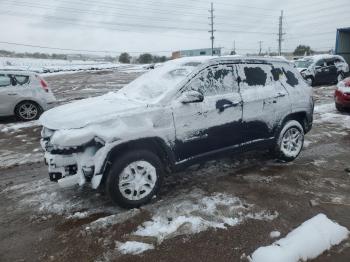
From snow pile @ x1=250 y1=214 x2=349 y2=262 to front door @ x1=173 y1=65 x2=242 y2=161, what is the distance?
157cm

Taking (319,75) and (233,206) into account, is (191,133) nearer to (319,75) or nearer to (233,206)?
(233,206)

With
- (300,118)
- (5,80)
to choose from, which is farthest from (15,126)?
(300,118)

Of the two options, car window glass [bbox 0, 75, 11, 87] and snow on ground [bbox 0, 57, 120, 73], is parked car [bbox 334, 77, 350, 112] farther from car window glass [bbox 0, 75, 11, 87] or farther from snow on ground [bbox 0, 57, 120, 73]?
snow on ground [bbox 0, 57, 120, 73]

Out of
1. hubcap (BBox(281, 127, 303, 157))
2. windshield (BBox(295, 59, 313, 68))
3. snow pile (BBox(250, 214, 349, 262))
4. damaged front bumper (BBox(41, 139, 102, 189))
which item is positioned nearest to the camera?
snow pile (BBox(250, 214, 349, 262))

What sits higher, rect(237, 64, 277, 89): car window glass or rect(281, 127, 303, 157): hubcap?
rect(237, 64, 277, 89): car window glass

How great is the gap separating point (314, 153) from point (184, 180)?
2838mm

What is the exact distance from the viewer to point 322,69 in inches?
674

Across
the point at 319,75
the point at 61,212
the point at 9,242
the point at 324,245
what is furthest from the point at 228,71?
the point at 319,75

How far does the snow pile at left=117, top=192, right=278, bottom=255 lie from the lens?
3580mm

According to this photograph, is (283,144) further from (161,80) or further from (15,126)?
(15,126)

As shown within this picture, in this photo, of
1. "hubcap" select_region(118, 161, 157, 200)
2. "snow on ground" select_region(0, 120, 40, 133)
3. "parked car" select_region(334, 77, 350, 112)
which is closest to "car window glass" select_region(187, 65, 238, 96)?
"hubcap" select_region(118, 161, 157, 200)

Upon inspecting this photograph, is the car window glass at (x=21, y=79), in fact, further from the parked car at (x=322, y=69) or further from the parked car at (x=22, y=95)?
the parked car at (x=322, y=69)

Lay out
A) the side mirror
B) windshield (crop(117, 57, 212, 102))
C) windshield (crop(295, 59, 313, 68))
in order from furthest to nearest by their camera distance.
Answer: windshield (crop(295, 59, 313, 68))
windshield (crop(117, 57, 212, 102))
the side mirror

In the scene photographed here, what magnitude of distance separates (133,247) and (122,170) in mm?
924
